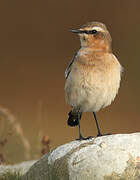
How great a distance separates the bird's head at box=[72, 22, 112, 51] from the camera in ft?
29.8

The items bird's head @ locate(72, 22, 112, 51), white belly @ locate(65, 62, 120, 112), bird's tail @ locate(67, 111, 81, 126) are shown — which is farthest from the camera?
bird's tail @ locate(67, 111, 81, 126)

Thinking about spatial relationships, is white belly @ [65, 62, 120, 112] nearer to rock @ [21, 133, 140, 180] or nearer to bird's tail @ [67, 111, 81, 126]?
bird's tail @ [67, 111, 81, 126]

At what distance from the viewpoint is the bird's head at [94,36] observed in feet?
29.8

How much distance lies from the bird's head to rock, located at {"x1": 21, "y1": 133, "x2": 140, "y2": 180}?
1692 millimetres

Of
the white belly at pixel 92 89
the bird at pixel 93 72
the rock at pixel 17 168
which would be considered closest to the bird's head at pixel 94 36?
the bird at pixel 93 72

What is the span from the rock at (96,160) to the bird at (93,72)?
716 millimetres

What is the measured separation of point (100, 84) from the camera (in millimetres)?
8867

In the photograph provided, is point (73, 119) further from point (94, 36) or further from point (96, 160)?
point (96, 160)

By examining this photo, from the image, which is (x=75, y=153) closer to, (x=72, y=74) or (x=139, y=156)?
(x=139, y=156)

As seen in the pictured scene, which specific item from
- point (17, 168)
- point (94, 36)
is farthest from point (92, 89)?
point (17, 168)

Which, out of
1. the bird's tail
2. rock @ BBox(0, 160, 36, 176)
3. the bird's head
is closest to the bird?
the bird's head

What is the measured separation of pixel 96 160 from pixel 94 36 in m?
2.34

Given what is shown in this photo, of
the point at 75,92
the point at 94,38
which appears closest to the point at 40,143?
the point at 75,92

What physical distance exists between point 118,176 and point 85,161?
21.0 inches
